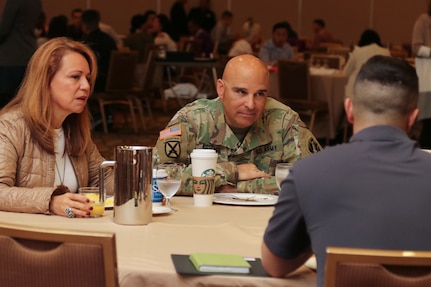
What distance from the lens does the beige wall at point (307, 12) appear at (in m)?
21.2

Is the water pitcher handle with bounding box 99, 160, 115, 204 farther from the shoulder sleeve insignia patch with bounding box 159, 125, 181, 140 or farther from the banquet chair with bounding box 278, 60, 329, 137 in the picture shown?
the banquet chair with bounding box 278, 60, 329, 137

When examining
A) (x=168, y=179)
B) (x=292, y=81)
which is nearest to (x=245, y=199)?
(x=168, y=179)

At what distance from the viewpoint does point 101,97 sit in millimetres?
11383

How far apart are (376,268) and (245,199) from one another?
158cm

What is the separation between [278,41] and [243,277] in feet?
37.5

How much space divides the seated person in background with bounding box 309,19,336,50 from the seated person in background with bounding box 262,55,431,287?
16042 mm

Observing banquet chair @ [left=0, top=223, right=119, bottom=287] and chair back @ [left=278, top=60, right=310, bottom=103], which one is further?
chair back @ [left=278, top=60, right=310, bottom=103]

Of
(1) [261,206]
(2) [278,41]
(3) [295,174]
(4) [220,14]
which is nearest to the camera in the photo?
(3) [295,174]

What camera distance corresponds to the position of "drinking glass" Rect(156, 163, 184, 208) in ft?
10.6

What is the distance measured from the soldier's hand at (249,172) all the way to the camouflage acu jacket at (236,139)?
113 millimetres

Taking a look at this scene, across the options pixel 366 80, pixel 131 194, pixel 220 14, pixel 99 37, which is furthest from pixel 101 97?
pixel 220 14

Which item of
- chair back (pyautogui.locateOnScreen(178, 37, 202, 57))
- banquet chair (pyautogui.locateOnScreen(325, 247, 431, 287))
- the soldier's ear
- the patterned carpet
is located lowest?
the patterned carpet

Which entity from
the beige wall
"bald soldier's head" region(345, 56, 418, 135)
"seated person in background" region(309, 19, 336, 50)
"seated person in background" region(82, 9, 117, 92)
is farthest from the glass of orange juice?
the beige wall

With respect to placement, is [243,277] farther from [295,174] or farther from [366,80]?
[366,80]
